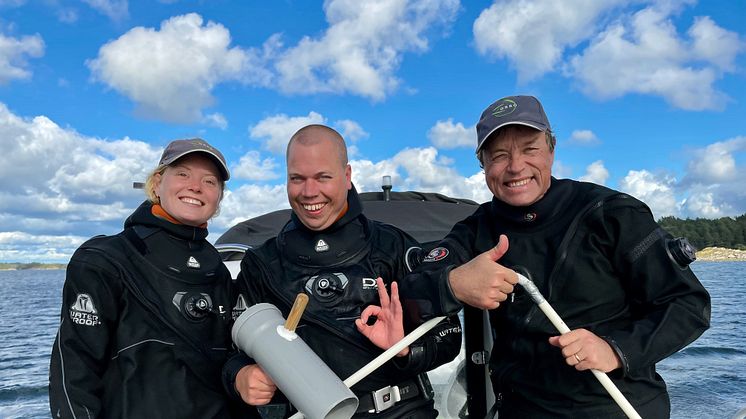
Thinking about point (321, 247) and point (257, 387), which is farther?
point (321, 247)

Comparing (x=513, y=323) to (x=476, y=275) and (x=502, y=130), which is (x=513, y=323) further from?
(x=502, y=130)

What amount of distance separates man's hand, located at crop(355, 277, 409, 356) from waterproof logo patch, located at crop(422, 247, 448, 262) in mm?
199

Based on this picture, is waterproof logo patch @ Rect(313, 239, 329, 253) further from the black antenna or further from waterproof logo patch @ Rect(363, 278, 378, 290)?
the black antenna

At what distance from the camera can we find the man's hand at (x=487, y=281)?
204 centimetres

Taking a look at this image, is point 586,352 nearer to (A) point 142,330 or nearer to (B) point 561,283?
(B) point 561,283

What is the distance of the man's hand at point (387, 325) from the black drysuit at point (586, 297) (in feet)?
0.22

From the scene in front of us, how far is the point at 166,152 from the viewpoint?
111 inches

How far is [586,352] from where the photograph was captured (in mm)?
1962

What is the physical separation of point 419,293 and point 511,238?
18.2 inches

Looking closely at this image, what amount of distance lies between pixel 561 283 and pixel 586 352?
0.34m

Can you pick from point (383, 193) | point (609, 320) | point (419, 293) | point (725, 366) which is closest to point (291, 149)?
point (419, 293)

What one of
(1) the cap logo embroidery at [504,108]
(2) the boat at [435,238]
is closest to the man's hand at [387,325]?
(2) the boat at [435,238]

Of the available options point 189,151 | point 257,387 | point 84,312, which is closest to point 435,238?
point 189,151

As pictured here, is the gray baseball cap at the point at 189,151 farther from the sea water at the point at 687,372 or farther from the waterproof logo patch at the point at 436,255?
the sea water at the point at 687,372
